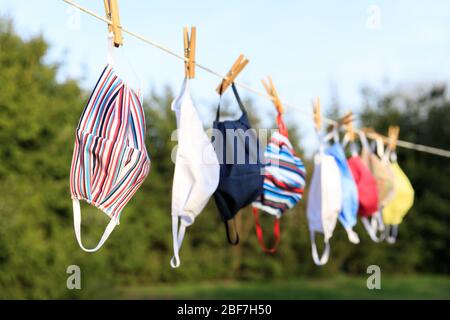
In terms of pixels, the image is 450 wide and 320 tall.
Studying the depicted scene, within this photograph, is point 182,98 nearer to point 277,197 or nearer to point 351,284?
point 277,197

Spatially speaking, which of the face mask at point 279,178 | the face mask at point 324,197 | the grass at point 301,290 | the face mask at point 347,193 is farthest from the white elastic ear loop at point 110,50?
the grass at point 301,290

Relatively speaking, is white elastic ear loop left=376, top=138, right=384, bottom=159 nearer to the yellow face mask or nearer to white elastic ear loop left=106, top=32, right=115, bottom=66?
the yellow face mask

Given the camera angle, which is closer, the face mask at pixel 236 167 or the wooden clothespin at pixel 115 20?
the wooden clothespin at pixel 115 20

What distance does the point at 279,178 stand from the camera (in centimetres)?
244

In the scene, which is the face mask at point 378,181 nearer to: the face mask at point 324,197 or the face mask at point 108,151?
the face mask at point 324,197

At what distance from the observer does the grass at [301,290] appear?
694 cm

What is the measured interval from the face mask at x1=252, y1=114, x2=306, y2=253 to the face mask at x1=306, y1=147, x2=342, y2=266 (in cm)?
15

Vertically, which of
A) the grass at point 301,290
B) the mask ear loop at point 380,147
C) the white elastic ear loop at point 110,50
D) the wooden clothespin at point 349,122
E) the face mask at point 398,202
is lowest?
the grass at point 301,290

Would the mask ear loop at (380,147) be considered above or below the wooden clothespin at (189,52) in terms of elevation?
below

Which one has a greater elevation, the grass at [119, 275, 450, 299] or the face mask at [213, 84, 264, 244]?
the face mask at [213, 84, 264, 244]

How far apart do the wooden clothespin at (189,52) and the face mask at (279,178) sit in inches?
22.7

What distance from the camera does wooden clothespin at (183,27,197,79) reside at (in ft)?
6.82

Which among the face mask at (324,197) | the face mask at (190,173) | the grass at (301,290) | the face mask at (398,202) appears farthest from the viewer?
the grass at (301,290)

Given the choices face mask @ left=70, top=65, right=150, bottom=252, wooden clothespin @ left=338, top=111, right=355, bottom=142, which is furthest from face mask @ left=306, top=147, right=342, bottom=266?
face mask @ left=70, top=65, right=150, bottom=252
